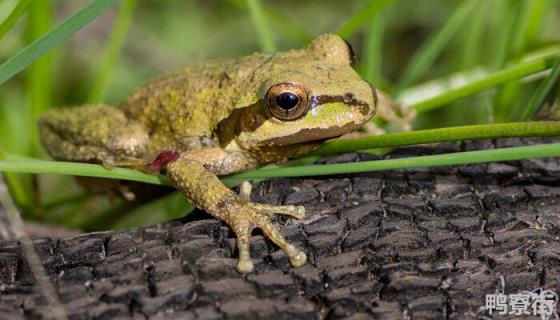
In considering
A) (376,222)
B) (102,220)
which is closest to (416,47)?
(102,220)

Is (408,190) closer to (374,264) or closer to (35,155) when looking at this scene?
(374,264)

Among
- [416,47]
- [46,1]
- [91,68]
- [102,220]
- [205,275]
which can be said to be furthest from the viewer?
[416,47]

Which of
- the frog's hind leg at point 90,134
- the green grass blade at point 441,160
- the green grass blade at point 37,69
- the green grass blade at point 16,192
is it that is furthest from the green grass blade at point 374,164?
the green grass blade at point 37,69

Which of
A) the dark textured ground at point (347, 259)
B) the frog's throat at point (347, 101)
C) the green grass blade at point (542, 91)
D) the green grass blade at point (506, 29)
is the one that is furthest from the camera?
the green grass blade at point (506, 29)

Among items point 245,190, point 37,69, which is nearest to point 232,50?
point 37,69

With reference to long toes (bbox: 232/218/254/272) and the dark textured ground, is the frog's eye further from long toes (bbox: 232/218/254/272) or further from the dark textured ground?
long toes (bbox: 232/218/254/272)

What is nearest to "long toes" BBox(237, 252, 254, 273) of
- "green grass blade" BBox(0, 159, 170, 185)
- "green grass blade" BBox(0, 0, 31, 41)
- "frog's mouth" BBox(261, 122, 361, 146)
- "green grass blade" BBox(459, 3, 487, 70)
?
"green grass blade" BBox(0, 159, 170, 185)

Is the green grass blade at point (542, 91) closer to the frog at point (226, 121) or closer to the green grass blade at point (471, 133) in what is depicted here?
the green grass blade at point (471, 133)
